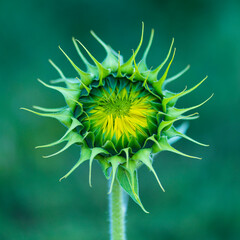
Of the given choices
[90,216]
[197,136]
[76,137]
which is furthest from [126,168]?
[197,136]

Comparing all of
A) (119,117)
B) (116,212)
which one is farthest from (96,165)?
(119,117)

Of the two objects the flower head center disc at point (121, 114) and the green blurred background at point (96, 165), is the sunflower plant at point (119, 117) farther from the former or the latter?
the green blurred background at point (96, 165)

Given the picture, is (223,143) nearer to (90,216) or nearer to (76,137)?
(90,216)

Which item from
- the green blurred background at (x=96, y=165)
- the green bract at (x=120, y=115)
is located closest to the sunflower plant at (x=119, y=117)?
the green bract at (x=120, y=115)

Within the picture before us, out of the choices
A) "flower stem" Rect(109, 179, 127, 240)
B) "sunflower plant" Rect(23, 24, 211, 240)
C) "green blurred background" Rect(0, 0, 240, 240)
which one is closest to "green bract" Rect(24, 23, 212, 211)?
"sunflower plant" Rect(23, 24, 211, 240)

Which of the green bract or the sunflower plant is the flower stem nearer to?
the sunflower plant

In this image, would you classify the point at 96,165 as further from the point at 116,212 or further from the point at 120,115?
the point at 120,115

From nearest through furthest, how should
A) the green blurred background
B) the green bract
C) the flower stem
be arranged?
the green bract → the flower stem → the green blurred background
